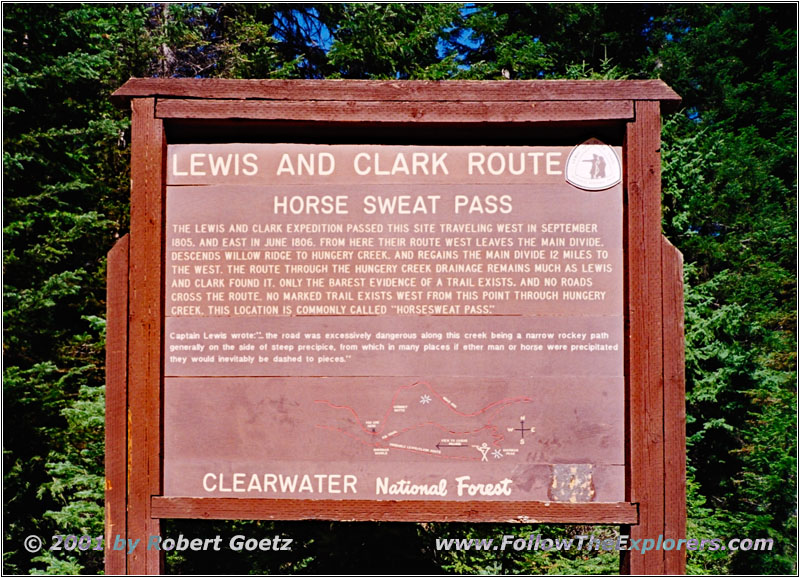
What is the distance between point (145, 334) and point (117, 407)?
14.0 inches

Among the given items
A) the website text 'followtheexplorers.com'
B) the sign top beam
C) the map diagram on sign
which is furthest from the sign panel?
the website text 'followtheexplorers.com'

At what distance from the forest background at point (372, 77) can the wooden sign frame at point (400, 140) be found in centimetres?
457

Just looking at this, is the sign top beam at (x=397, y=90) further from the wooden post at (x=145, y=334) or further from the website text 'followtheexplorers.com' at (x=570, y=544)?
the website text 'followtheexplorers.com' at (x=570, y=544)

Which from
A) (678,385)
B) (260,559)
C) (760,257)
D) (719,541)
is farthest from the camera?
(760,257)

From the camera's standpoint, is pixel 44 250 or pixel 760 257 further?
pixel 760 257

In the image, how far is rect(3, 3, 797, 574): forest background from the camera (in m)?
7.16

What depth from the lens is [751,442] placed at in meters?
8.60

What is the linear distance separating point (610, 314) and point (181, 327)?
1998 millimetres

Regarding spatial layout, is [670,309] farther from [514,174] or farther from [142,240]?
[142,240]

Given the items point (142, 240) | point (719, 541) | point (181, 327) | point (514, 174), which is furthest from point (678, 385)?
point (719, 541)

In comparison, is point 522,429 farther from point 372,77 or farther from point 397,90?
point 372,77

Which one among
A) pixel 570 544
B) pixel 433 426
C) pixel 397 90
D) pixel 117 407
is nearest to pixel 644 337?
pixel 433 426

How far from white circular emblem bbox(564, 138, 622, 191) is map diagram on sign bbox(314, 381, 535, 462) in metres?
1.05

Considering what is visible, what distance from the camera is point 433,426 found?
2863 mm
